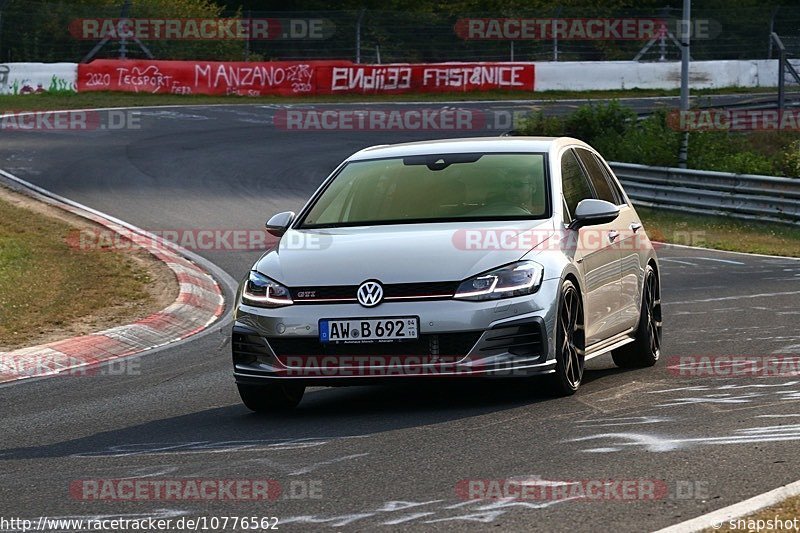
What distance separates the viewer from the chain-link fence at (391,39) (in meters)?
43.1

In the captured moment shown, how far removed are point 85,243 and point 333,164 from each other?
36.4 feet

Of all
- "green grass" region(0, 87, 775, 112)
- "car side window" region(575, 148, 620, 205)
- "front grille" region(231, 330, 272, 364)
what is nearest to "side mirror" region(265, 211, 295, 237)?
"front grille" region(231, 330, 272, 364)

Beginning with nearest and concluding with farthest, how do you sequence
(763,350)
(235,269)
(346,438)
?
(346,438), (763,350), (235,269)

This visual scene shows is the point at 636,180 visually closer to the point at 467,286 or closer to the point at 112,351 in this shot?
the point at 112,351

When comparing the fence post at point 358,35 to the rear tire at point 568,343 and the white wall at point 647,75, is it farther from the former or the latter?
the rear tire at point 568,343

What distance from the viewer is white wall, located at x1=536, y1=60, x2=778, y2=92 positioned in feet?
154

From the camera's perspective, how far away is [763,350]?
1080 cm

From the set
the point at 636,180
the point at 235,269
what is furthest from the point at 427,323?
the point at 636,180

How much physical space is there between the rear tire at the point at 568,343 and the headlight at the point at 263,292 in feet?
5.10

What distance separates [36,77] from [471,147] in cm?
3248

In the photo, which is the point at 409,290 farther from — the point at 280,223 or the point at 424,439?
the point at 280,223

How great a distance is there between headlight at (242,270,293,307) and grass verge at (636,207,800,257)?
13.6 meters

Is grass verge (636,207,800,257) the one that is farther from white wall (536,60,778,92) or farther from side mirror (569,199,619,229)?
white wall (536,60,778,92)

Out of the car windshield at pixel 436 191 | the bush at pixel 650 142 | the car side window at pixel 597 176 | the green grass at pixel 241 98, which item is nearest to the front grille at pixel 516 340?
the car windshield at pixel 436 191
